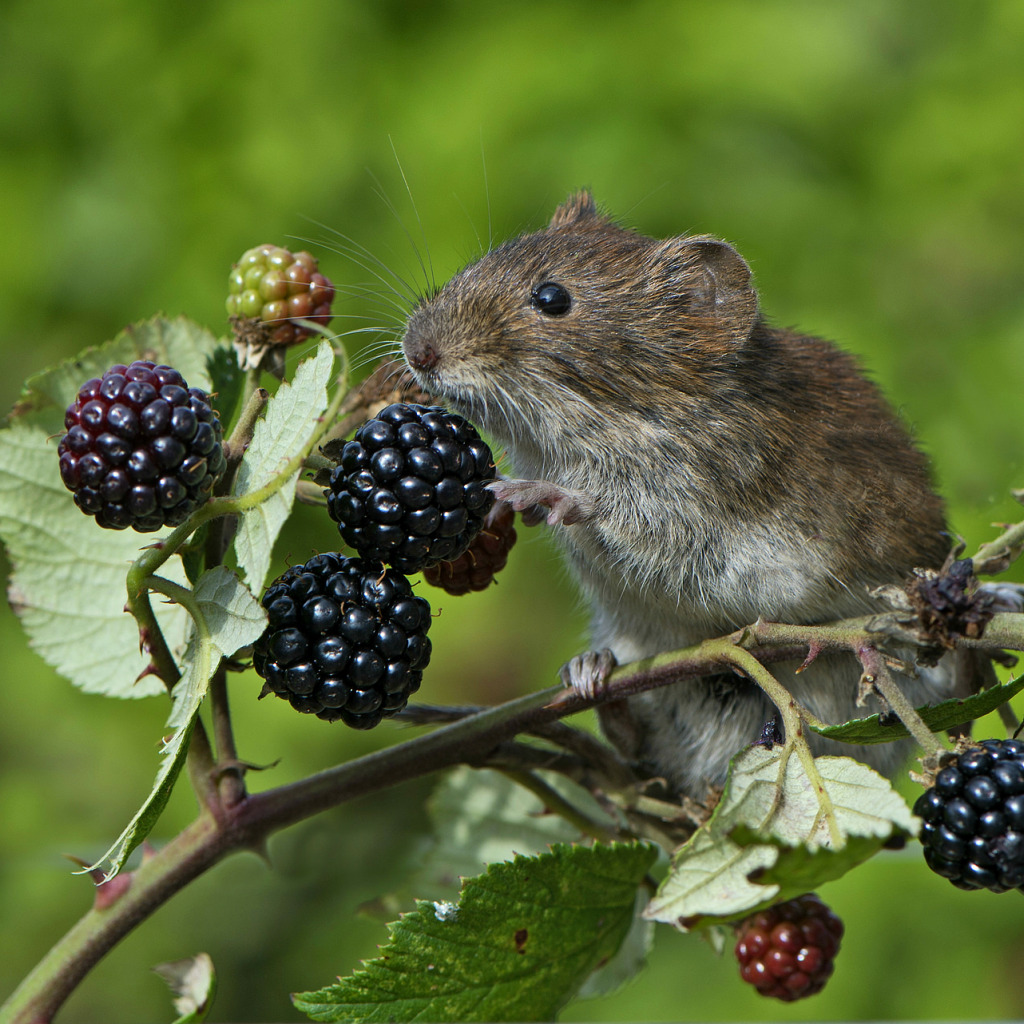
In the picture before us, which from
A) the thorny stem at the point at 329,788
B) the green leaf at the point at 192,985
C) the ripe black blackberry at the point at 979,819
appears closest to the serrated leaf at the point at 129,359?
the thorny stem at the point at 329,788

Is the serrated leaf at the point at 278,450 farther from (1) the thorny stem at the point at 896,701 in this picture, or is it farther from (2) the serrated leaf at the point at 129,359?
(1) the thorny stem at the point at 896,701

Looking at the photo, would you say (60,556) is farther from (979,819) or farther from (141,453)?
(979,819)

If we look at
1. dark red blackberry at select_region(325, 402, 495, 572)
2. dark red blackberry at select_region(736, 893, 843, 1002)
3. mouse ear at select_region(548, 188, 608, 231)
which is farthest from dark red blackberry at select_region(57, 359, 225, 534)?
mouse ear at select_region(548, 188, 608, 231)

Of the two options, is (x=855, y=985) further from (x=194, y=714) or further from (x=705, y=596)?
(x=194, y=714)

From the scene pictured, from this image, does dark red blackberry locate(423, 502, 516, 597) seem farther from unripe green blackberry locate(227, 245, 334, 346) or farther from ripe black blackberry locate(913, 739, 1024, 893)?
ripe black blackberry locate(913, 739, 1024, 893)

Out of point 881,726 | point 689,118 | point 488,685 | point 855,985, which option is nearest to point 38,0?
point 689,118


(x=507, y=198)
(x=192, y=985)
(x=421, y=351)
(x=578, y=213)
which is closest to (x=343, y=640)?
(x=192, y=985)
